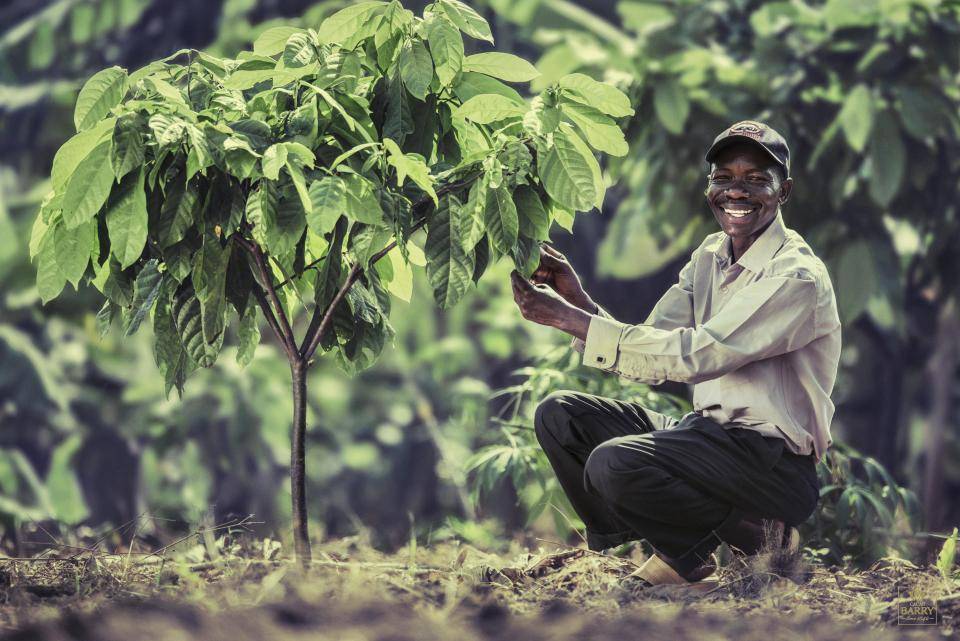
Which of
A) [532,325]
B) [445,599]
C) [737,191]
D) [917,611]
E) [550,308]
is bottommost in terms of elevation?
[532,325]

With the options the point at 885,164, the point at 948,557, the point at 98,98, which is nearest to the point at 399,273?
the point at 98,98

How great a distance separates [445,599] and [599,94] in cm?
127

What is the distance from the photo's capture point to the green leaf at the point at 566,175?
10.5ft

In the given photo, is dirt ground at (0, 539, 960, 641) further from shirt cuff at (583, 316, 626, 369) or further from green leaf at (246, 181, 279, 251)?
green leaf at (246, 181, 279, 251)

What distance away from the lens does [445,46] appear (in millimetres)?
3229

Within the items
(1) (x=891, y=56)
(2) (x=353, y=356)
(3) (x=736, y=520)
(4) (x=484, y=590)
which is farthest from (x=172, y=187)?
(1) (x=891, y=56)

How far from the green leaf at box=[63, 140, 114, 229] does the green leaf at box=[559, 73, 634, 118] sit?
1076 millimetres

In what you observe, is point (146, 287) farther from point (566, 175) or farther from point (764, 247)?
point (764, 247)

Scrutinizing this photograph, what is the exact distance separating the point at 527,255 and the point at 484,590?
87 cm

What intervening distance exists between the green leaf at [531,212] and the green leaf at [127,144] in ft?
2.98

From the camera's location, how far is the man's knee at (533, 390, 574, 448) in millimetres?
3760

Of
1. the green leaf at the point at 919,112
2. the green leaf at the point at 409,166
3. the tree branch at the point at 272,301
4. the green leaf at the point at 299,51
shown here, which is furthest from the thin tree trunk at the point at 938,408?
the green leaf at the point at 409,166

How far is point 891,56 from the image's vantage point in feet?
22.1

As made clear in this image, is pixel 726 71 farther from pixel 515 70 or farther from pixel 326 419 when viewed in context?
pixel 326 419
